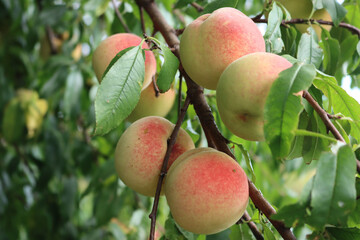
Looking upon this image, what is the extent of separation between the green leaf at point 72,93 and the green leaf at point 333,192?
47.8 inches

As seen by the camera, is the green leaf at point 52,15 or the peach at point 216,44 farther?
the green leaf at point 52,15

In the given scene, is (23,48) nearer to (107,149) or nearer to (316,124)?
(107,149)

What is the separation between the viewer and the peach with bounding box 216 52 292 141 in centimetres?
53

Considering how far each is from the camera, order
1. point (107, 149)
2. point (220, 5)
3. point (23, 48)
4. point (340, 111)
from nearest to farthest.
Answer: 1. point (340, 111)
2. point (220, 5)
3. point (107, 149)
4. point (23, 48)

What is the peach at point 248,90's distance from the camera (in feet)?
1.75

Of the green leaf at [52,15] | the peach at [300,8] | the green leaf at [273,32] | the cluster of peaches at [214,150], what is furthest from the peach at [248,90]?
the green leaf at [52,15]

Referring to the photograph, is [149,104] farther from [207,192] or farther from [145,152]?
[207,192]

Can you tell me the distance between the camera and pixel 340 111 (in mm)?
691

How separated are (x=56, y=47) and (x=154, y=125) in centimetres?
138

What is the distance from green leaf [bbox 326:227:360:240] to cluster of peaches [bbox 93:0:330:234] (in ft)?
0.49

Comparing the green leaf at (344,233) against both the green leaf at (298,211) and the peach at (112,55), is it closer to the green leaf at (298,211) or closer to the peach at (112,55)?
the green leaf at (298,211)

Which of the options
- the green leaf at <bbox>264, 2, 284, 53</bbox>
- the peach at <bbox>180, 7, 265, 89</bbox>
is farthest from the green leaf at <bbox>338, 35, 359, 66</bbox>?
the peach at <bbox>180, 7, 265, 89</bbox>

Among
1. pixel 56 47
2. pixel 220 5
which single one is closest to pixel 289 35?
pixel 220 5

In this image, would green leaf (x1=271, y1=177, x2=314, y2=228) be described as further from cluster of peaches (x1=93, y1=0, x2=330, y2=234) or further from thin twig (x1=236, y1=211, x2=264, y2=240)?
thin twig (x1=236, y1=211, x2=264, y2=240)
